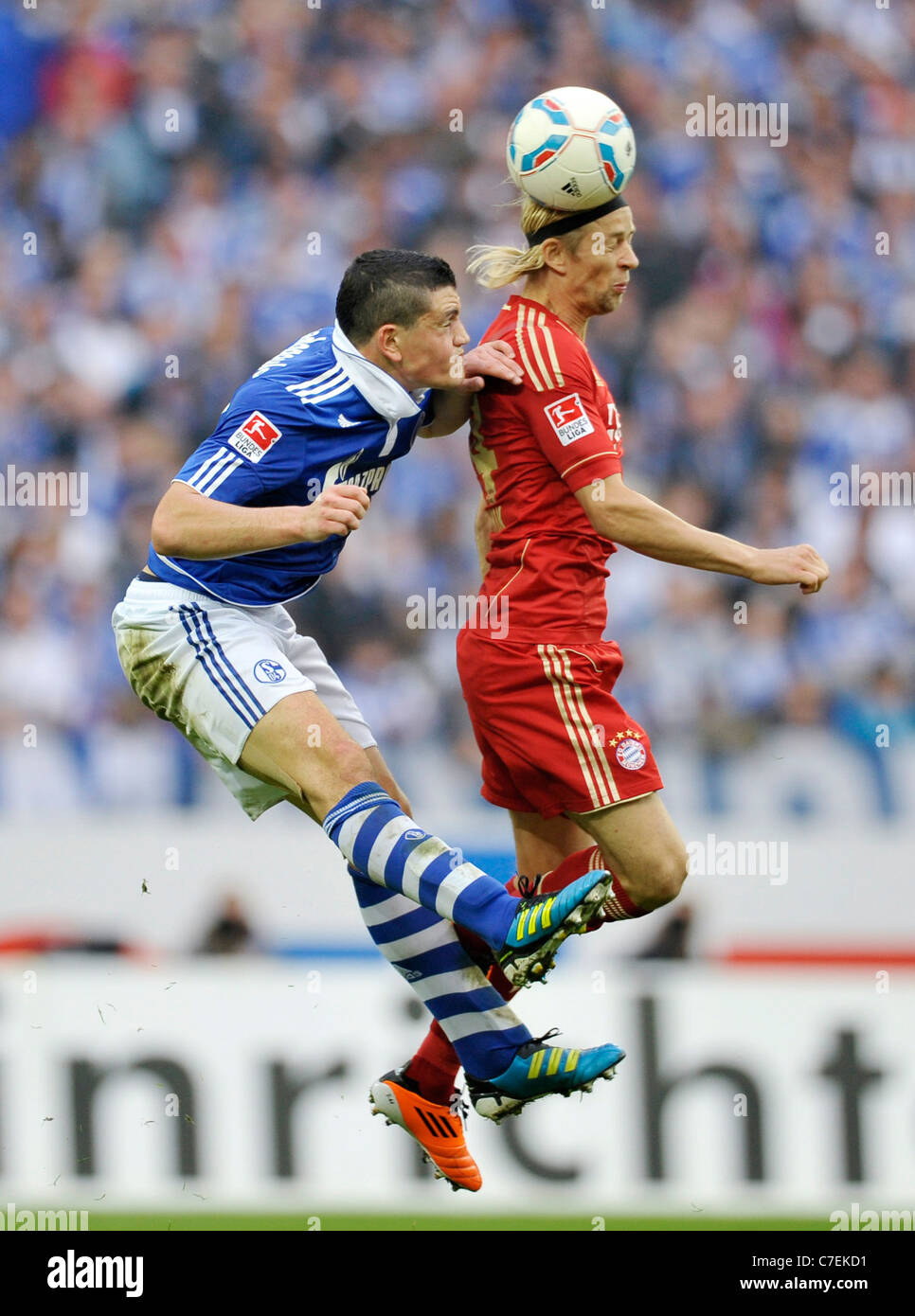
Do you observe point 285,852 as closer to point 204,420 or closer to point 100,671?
point 100,671

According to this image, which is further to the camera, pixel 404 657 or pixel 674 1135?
pixel 404 657

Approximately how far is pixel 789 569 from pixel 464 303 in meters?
6.08

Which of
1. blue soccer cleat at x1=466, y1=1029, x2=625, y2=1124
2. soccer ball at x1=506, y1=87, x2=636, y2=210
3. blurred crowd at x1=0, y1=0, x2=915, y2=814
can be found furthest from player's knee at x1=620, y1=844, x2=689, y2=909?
blurred crowd at x1=0, y1=0, x2=915, y2=814

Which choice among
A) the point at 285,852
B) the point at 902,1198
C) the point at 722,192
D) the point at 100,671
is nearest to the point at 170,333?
the point at 100,671

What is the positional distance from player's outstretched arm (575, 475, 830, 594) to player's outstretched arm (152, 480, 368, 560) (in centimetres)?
68

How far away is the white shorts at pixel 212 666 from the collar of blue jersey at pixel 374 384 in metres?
0.68

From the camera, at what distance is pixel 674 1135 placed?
6.85 metres

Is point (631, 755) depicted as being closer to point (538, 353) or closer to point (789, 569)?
point (789, 569)

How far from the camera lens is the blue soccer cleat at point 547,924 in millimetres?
4391

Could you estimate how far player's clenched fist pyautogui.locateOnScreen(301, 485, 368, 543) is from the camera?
4.53 metres

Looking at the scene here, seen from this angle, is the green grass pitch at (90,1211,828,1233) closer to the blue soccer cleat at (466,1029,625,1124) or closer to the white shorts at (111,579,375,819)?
the blue soccer cleat at (466,1029,625,1124)

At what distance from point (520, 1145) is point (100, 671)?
373 centimetres

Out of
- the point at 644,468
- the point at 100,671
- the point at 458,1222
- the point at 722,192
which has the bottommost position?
the point at 458,1222

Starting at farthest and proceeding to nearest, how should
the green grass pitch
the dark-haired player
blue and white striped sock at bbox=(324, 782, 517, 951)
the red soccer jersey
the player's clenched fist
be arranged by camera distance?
the green grass pitch
the red soccer jersey
the dark-haired player
blue and white striped sock at bbox=(324, 782, 517, 951)
the player's clenched fist
